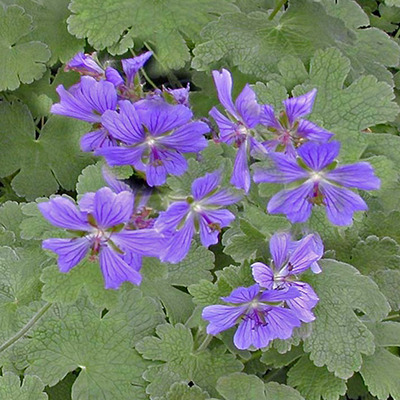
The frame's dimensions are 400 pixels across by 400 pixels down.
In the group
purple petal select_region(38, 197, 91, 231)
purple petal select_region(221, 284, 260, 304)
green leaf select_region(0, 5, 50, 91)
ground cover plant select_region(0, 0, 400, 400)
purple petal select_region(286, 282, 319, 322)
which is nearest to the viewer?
purple petal select_region(38, 197, 91, 231)

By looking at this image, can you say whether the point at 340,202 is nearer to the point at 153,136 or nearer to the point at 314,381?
the point at 153,136

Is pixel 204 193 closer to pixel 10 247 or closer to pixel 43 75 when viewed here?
pixel 10 247

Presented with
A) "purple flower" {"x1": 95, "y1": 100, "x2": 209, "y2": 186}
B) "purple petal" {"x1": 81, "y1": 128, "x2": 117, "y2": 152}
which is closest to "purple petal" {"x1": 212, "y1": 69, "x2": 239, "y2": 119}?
"purple flower" {"x1": 95, "y1": 100, "x2": 209, "y2": 186}

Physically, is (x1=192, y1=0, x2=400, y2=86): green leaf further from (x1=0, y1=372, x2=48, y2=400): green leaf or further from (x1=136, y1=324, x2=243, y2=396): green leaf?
(x1=0, y1=372, x2=48, y2=400): green leaf

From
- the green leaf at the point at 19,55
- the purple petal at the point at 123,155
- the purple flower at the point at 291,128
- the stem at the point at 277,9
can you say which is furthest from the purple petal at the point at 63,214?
the stem at the point at 277,9

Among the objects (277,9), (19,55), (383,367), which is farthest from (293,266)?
(19,55)

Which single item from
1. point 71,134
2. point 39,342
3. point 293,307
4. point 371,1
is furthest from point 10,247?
point 371,1

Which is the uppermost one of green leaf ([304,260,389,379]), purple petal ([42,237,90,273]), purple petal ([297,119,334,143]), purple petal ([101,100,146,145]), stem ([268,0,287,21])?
purple petal ([101,100,146,145])

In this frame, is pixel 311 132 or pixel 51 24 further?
pixel 51 24
